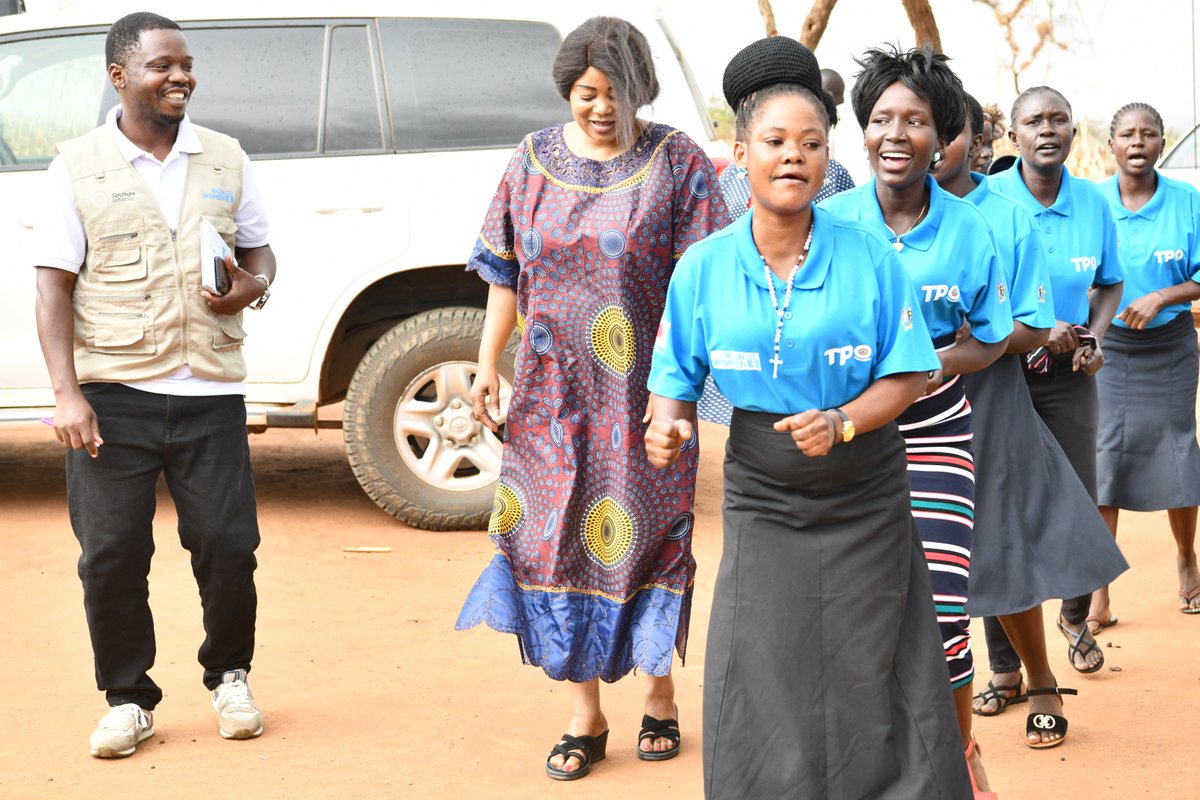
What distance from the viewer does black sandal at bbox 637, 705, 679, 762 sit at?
4547mm

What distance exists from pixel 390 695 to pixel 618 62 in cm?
227

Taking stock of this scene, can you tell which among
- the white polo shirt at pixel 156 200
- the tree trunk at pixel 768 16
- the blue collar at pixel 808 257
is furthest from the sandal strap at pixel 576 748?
the tree trunk at pixel 768 16

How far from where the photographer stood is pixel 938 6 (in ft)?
79.7

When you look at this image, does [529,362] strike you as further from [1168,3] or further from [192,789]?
[1168,3]

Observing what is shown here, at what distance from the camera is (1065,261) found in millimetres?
4918

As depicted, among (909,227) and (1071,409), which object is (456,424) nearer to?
(1071,409)

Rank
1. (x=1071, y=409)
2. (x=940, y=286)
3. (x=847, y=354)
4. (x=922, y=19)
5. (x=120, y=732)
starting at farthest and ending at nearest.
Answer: (x=922, y=19)
(x=1071, y=409)
(x=120, y=732)
(x=940, y=286)
(x=847, y=354)

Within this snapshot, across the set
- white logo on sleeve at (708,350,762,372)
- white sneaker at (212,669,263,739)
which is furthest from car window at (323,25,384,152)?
white logo on sleeve at (708,350,762,372)

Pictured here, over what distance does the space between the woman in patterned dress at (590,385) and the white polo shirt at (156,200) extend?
871 millimetres

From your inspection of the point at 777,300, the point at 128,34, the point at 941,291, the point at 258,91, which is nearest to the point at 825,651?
the point at 777,300

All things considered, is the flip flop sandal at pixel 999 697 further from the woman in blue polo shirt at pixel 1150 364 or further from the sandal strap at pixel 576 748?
the sandal strap at pixel 576 748

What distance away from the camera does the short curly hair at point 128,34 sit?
4371 millimetres

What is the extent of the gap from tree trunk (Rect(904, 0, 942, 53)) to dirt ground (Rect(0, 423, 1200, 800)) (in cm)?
714

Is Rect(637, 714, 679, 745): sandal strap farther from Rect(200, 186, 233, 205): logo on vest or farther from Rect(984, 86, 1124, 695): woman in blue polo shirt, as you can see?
Rect(200, 186, 233, 205): logo on vest
